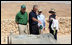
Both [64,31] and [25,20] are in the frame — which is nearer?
[25,20]

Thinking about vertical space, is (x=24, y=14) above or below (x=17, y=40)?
above

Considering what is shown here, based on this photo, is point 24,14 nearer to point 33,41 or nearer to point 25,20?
point 25,20

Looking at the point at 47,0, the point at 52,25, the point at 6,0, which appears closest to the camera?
the point at 52,25

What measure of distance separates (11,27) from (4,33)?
0.82 metres

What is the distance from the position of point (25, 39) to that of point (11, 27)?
1541cm

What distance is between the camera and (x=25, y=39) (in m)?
6.70

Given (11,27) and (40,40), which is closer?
(40,40)

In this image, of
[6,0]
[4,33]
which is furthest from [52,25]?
[6,0]

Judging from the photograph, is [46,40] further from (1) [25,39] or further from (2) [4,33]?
(2) [4,33]

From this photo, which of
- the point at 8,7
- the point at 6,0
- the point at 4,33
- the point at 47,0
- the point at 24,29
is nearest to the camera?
the point at 24,29

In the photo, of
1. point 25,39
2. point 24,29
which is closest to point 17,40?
point 25,39

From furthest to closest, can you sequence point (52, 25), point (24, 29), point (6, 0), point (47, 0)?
point (47, 0)
point (6, 0)
point (52, 25)
point (24, 29)

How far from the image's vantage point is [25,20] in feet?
32.9

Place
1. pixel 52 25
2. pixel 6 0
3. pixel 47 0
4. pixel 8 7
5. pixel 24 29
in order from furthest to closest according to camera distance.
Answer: pixel 47 0, pixel 6 0, pixel 8 7, pixel 52 25, pixel 24 29
